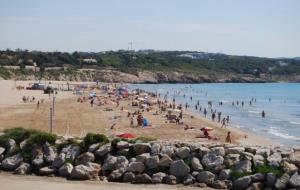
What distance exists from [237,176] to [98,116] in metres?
37.3

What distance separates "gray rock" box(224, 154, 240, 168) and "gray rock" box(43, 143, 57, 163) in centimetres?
504

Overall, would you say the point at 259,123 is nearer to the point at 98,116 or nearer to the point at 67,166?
the point at 98,116

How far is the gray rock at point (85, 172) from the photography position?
14672mm

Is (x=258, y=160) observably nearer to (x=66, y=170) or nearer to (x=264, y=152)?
(x=264, y=152)

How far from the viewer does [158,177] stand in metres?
14.5

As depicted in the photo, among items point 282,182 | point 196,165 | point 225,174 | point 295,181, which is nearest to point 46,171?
point 196,165

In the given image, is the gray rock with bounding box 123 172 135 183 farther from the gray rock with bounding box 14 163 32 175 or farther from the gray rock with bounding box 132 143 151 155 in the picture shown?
the gray rock with bounding box 14 163 32 175

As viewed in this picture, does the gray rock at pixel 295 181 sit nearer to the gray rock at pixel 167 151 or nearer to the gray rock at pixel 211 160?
the gray rock at pixel 211 160

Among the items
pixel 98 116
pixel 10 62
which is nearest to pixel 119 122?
pixel 98 116

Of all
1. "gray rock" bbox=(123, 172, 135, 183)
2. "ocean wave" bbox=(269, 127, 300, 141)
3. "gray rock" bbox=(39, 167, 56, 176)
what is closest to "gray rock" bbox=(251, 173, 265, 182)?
"gray rock" bbox=(123, 172, 135, 183)

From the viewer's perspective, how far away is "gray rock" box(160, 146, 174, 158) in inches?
588

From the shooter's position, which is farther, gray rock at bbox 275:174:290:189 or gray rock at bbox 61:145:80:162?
gray rock at bbox 61:145:80:162

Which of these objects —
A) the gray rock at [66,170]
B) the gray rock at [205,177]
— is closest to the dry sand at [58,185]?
the gray rock at [66,170]

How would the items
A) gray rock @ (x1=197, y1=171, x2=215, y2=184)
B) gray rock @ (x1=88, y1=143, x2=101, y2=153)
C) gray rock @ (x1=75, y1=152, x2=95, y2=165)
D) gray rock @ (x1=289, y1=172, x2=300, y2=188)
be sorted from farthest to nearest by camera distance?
gray rock @ (x1=88, y1=143, x2=101, y2=153) → gray rock @ (x1=75, y1=152, x2=95, y2=165) → gray rock @ (x1=197, y1=171, x2=215, y2=184) → gray rock @ (x1=289, y1=172, x2=300, y2=188)
